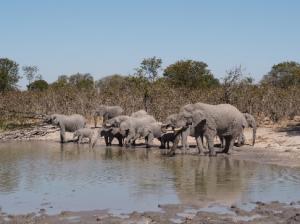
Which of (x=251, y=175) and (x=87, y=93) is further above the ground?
Answer: (x=87, y=93)

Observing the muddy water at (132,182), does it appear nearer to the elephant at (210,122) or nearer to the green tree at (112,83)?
the elephant at (210,122)

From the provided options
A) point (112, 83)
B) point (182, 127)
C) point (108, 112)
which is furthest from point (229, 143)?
point (112, 83)

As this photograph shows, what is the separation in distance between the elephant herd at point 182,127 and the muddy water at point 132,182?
1.34 m

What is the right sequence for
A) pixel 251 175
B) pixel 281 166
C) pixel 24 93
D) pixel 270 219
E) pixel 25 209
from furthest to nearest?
pixel 24 93, pixel 281 166, pixel 251 175, pixel 25 209, pixel 270 219

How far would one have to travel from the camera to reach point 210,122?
2567 cm

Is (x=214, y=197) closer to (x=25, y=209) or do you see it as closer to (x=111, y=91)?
(x=25, y=209)

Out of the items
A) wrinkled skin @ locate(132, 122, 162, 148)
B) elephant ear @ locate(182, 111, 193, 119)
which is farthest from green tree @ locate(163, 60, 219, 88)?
elephant ear @ locate(182, 111, 193, 119)

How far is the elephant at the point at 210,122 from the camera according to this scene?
25.6 meters

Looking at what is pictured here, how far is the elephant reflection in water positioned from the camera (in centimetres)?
1602

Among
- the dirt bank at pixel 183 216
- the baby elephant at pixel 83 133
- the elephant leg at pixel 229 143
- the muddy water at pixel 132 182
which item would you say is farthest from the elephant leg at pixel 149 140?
the dirt bank at pixel 183 216

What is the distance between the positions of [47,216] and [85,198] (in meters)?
2.51

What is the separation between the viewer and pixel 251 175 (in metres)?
19.9

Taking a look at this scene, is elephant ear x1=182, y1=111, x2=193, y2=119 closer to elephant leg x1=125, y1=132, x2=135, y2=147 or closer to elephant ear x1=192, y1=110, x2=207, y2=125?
elephant ear x1=192, y1=110, x2=207, y2=125

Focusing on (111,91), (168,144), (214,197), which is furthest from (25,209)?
(111,91)
